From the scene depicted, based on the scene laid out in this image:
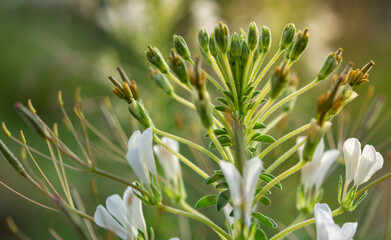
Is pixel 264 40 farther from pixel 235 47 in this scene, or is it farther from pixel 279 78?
pixel 279 78

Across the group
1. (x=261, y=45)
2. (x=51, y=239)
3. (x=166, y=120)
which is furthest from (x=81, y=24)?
(x=261, y=45)

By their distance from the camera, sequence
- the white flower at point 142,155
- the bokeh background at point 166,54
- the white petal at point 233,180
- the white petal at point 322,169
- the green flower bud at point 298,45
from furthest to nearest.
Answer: the bokeh background at point 166,54
the white petal at point 322,169
the green flower bud at point 298,45
the white flower at point 142,155
the white petal at point 233,180

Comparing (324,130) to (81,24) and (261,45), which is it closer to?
(261,45)

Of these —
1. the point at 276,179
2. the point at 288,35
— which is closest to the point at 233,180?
the point at 276,179

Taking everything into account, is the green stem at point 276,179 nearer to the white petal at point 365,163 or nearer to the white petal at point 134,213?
the white petal at point 365,163

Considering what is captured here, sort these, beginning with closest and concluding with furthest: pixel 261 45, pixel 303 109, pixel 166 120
→ pixel 261 45 < pixel 166 120 < pixel 303 109

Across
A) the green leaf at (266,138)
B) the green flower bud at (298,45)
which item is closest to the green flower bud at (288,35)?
the green flower bud at (298,45)
